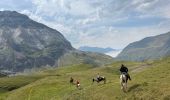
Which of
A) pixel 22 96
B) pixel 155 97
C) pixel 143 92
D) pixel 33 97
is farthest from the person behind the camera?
pixel 22 96

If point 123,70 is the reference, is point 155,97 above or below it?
below

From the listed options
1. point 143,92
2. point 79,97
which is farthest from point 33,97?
point 143,92

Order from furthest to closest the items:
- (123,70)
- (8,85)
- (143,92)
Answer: (8,85)
(123,70)
(143,92)

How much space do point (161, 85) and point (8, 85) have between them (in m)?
117

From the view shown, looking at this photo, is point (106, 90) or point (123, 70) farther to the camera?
point (106, 90)

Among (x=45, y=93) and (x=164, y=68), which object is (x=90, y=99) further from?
(x=45, y=93)

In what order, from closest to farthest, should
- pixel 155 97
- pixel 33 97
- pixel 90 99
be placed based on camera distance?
pixel 155 97, pixel 90 99, pixel 33 97

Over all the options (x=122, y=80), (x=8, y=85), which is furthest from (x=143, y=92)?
(x=8, y=85)

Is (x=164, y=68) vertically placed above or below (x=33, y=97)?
above

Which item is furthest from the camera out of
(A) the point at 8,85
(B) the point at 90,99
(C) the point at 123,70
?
(A) the point at 8,85

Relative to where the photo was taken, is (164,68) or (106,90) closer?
(106,90)

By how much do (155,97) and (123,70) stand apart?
854 centimetres

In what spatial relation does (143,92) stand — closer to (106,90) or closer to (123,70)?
(123,70)

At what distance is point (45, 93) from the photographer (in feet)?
288
